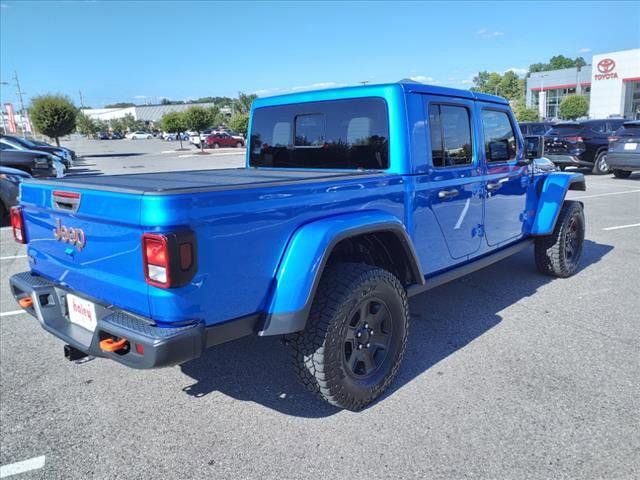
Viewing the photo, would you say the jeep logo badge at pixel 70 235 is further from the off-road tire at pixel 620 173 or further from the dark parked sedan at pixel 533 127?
the dark parked sedan at pixel 533 127

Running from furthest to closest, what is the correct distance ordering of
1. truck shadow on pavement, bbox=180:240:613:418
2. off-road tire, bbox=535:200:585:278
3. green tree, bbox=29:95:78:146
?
green tree, bbox=29:95:78:146 → off-road tire, bbox=535:200:585:278 → truck shadow on pavement, bbox=180:240:613:418

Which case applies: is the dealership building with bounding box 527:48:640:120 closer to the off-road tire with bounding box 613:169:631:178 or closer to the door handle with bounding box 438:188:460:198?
the off-road tire with bounding box 613:169:631:178

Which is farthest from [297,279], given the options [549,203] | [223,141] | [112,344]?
[223,141]

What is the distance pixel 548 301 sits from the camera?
4.64 m

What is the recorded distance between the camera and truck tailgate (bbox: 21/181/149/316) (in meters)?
2.22

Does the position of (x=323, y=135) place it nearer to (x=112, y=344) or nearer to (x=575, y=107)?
(x=112, y=344)

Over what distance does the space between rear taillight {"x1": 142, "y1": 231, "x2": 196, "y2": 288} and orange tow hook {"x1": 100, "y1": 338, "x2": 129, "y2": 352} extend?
0.38m

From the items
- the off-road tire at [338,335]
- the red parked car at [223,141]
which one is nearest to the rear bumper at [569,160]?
the off-road tire at [338,335]

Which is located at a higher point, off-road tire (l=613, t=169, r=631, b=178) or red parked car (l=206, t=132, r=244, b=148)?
red parked car (l=206, t=132, r=244, b=148)

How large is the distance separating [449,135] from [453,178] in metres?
0.34

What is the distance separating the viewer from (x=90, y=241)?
2471 mm

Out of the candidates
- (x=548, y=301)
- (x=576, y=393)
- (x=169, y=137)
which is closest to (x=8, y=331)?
(x=576, y=393)

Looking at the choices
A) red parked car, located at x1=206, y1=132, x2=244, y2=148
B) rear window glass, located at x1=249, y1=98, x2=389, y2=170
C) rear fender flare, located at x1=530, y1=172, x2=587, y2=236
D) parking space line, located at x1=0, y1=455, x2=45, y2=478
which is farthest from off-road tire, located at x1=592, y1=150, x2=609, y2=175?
red parked car, located at x1=206, y1=132, x2=244, y2=148

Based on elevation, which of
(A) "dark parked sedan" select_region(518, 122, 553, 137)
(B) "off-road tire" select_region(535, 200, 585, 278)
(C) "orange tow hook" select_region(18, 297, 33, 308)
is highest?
(A) "dark parked sedan" select_region(518, 122, 553, 137)
